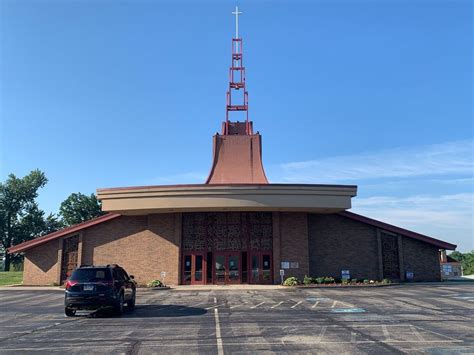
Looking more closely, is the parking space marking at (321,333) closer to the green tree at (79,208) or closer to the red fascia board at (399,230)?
the red fascia board at (399,230)

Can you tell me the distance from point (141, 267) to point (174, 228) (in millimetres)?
3645

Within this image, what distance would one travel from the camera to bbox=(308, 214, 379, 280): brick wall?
31766 mm

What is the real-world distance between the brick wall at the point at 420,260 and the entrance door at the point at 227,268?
1239 centimetres

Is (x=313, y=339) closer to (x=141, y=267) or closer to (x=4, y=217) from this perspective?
(x=141, y=267)

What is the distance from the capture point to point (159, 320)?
13.0 metres

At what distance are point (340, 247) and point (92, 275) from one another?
21669 mm

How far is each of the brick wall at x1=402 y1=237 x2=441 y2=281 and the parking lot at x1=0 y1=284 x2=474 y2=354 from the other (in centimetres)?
1613

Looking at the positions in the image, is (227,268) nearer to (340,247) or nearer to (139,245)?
(139,245)

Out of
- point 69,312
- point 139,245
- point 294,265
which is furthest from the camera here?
point 139,245

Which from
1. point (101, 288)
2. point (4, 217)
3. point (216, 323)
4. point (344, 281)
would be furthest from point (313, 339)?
point (4, 217)

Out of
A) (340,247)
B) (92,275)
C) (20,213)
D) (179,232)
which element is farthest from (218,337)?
(20,213)

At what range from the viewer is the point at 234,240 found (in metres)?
30.9

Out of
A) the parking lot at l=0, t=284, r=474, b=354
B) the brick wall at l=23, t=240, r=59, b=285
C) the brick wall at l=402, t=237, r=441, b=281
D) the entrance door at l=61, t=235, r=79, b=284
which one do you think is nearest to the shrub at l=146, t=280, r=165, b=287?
the entrance door at l=61, t=235, r=79, b=284

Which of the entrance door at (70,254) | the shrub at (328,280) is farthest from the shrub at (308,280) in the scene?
the entrance door at (70,254)
